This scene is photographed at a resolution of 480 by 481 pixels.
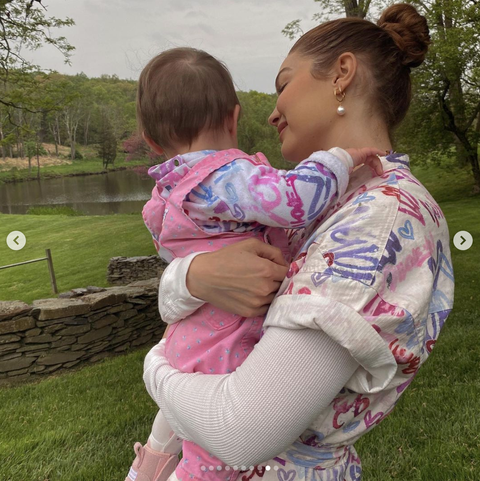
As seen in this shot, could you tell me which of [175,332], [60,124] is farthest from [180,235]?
[60,124]

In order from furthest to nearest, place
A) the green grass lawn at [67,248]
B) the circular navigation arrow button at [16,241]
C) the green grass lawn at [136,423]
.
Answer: the circular navigation arrow button at [16,241], the green grass lawn at [67,248], the green grass lawn at [136,423]

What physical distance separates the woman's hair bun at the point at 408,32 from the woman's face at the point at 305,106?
25 centimetres

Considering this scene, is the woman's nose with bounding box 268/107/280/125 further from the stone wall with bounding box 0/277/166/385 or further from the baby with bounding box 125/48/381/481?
the stone wall with bounding box 0/277/166/385

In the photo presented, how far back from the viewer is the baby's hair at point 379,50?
3.82 feet

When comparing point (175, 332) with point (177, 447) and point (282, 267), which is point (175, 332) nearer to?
point (282, 267)

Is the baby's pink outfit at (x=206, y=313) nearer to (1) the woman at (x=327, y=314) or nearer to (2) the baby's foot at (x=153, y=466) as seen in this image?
(1) the woman at (x=327, y=314)

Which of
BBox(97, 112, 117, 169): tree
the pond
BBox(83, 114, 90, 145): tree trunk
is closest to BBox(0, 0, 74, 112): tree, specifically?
the pond

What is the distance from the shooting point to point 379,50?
1180 mm

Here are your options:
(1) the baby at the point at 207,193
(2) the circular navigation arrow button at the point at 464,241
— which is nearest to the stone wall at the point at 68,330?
(1) the baby at the point at 207,193

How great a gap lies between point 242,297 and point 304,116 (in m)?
0.50

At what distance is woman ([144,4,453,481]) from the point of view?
2.65ft

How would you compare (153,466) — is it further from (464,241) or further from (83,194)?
(83,194)

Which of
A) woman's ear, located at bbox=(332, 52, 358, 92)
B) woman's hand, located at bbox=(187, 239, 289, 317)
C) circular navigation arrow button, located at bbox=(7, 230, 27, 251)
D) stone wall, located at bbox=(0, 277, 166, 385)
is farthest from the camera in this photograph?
circular navigation arrow button, located at bbox=(7, 230, 27, 251)

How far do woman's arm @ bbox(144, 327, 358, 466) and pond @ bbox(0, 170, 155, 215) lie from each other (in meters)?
26.4
